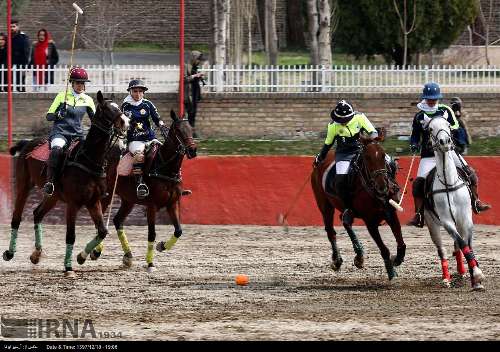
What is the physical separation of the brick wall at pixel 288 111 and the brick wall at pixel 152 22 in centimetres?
2071

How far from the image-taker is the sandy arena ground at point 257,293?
45.9ft

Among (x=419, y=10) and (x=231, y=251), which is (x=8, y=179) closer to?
(x=231, y=251)

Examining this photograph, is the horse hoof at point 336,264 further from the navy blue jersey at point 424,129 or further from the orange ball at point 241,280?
the navy blue jersey at point 424,129

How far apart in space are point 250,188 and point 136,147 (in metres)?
5.61

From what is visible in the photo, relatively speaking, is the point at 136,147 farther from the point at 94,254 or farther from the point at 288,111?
the point at 288,111

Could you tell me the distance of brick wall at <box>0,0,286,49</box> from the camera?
179ft

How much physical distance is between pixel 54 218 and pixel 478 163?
24.6 feet

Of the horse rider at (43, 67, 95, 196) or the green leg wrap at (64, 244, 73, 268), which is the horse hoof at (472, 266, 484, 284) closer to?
the green leg wrap at (64, 244, 73, 268)

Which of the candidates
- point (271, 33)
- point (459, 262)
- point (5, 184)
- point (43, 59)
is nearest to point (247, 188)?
point (5, 184)

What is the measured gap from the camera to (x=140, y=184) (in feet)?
65.0

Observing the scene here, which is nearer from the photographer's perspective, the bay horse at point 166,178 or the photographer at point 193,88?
the bay horse at point 166,178

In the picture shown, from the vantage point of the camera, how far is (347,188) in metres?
18.1

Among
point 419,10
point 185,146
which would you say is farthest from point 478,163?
point 419,10

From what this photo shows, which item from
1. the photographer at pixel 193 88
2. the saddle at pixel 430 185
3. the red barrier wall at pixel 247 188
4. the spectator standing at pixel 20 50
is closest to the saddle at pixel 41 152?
the saddle at pixel 430 185
